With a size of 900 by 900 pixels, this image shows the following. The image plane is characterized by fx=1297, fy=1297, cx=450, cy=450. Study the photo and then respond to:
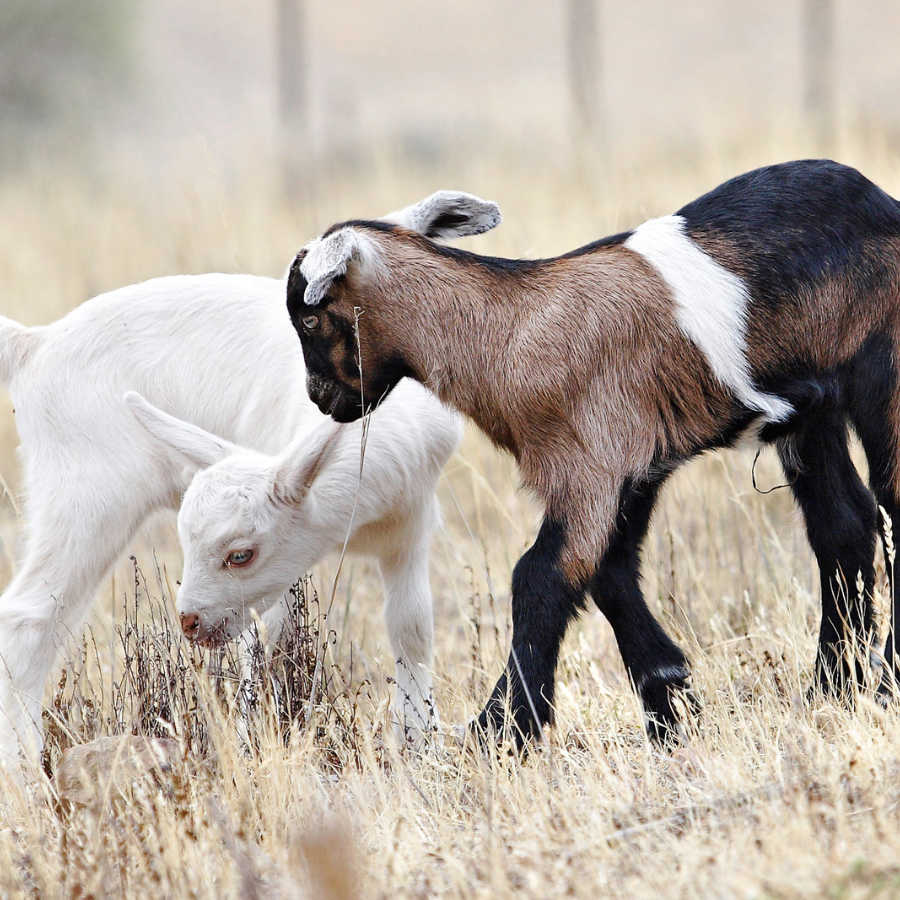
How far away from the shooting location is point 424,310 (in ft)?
11.5

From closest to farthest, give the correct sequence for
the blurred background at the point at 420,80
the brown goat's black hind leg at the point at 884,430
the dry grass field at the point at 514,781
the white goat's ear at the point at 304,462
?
the dry grass field at the point at 514,781 < the brown goat's black hind leg at the point at 884,430 < the white goat's ear at the point at 304,462 < the blurred background at the point at 420,80

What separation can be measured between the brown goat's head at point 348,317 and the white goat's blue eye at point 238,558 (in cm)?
68

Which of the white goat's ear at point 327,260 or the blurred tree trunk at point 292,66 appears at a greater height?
the white goat's ear at point 327,260

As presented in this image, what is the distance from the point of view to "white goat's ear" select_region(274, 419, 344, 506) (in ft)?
13.0

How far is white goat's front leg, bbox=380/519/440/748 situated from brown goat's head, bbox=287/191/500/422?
1169 millimetres

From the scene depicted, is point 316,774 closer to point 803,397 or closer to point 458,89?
point 803,397

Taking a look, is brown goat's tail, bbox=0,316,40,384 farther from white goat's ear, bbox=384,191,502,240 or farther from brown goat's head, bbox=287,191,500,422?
brown goat's head, bbox=287,191,500,422

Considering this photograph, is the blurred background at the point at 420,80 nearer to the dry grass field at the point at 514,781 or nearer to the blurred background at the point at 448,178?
the blurred background at the point at 448,178

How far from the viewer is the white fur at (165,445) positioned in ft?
14.2

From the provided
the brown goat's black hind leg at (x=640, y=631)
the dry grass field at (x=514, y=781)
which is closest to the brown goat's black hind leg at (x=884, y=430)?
the dry grass field at (x=514, y=781)

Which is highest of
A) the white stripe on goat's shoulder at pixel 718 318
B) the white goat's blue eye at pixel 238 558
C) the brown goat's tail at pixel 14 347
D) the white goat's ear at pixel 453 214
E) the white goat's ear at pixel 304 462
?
the white goat's ear at pixel 453 214

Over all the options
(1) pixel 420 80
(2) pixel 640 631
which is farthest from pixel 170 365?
(1) pixel 420 80

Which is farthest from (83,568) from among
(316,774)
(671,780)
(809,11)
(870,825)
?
(809,11)

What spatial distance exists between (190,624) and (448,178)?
31.1ft
